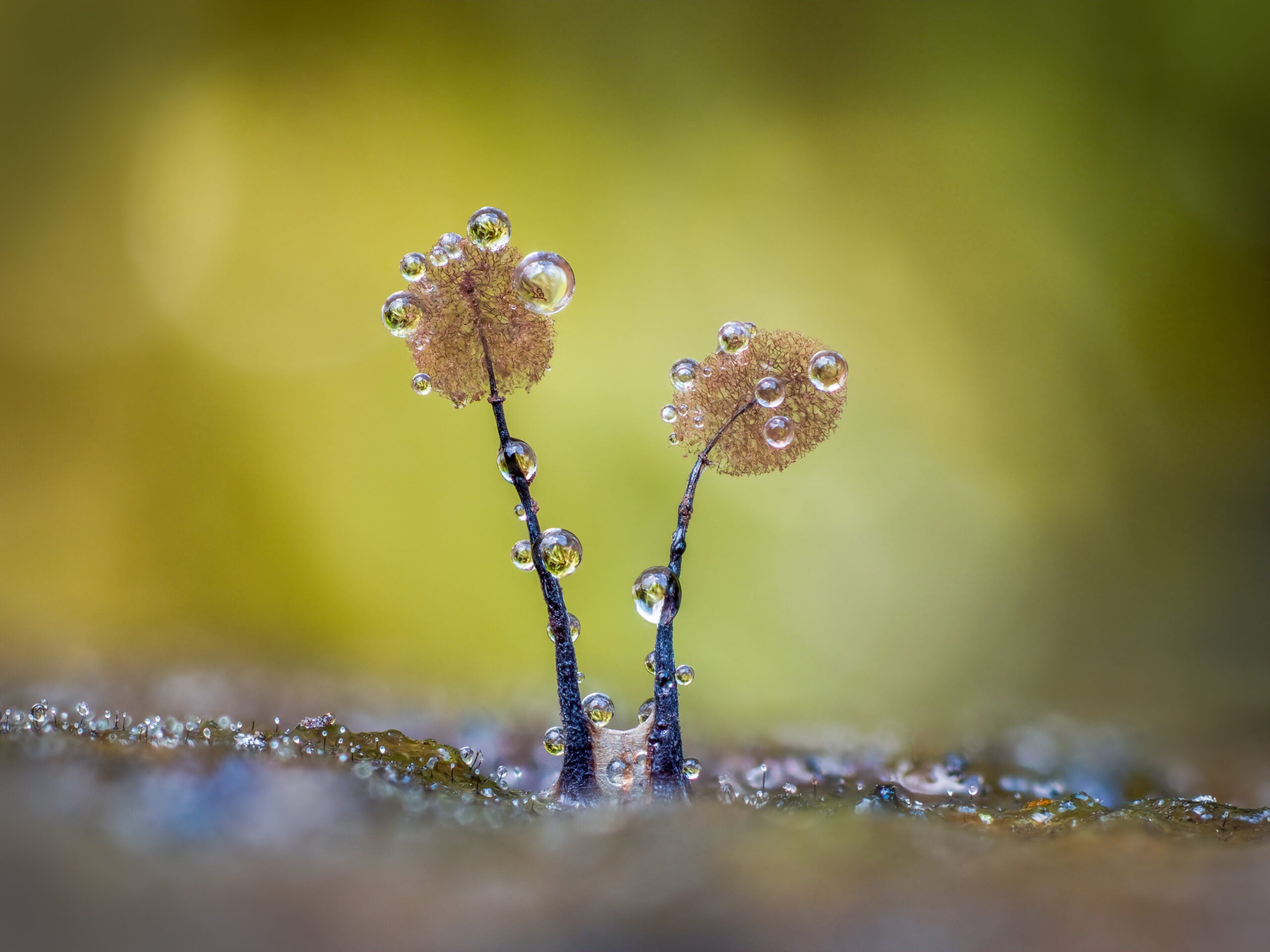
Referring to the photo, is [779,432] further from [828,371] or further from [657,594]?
[657,594]

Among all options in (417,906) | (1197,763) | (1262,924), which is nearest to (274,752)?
(417,906)

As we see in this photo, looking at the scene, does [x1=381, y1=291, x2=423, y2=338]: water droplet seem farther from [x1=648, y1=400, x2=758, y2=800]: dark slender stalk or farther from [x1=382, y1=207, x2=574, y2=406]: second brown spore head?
[x1=648, y1=400, x2=758, y2=800]: dark slender stalk

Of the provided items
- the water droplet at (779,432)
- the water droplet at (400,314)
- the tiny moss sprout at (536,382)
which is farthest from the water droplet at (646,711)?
the water droplet at (400,314)

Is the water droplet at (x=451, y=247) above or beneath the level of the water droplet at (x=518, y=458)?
above

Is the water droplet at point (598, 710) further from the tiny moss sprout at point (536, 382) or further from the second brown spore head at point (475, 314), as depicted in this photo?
the second brown spore head at point (475, 314)

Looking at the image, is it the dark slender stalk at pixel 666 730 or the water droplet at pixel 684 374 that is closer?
the dark slender stalk at pixel 666 730

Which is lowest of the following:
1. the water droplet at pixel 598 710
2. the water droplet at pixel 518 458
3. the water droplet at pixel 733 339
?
the water droplet at pixel 598 710

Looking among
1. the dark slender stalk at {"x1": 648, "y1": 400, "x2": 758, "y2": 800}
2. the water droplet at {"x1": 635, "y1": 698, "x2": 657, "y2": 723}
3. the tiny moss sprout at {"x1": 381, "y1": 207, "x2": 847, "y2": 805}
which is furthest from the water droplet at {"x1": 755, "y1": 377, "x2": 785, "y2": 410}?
the water droplet at {"x1": 635, "y1": 698, "x2": 657, "y2": 723}
